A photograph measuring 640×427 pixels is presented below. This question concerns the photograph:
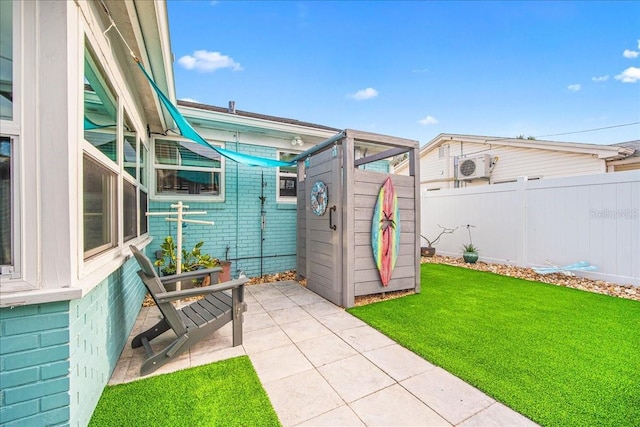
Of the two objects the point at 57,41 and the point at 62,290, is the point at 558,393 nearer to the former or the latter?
the point at 62,290

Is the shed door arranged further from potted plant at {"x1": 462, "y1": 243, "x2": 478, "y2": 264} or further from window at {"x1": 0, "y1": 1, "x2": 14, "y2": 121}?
potted plant at {"x1": 462, "y1": 243, "x2": 478, "y2": 264}

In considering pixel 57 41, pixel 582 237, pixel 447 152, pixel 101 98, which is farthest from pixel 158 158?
pixel 447 152

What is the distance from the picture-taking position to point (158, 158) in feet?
16.5

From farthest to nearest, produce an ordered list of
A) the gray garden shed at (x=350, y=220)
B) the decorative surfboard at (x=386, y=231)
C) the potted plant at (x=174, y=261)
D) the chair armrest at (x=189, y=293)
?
the potted plant at (x=174, y=261), the decorative surfboard at (x=386, y=231), the gray garden shed at (x=350, y=220), the chair armrest at (x=189, y=293)

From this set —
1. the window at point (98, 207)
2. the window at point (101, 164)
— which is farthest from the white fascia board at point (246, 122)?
the window at point (98, 207)

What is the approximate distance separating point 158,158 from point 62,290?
4.33 metres

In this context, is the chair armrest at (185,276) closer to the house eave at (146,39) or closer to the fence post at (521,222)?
the house eave at (146,39)

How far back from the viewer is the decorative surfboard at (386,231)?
4008 millimetres

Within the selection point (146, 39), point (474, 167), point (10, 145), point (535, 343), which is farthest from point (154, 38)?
point (474, 167)

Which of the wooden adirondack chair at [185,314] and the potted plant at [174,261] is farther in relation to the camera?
the potted plant at [174,261]

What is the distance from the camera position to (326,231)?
4.22m

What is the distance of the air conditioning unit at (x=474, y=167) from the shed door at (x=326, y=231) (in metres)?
8.20

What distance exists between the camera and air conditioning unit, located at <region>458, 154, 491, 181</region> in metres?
9.98

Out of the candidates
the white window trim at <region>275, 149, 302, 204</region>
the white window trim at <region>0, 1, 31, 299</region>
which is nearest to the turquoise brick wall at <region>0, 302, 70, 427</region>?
the white window trim at <region>0, 1, 31, 299</region>
